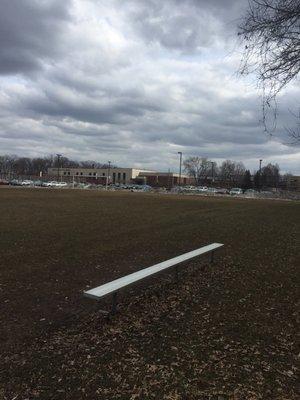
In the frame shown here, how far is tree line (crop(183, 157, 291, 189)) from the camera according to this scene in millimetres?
150375

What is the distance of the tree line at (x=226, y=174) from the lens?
150 metres

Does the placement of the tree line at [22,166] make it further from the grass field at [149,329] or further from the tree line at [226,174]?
the grass field at [149,329]

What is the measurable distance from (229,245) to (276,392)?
8.99 meters

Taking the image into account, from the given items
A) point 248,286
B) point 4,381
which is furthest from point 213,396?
point 248,286

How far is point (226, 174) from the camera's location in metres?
167

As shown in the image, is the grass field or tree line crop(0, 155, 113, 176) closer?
the grass field

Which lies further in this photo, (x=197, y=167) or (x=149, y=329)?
(x=197, y=167)

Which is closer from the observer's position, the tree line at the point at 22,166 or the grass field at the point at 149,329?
the grass field at the point at 149,329

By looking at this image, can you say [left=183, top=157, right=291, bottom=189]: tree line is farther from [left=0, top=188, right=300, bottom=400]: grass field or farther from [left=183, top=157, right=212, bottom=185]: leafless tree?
[left=0, top=188, right=300, bottom=400]: grass field

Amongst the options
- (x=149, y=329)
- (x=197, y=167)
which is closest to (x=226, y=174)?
(x=197, y=167)

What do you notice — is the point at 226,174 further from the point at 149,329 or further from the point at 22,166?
the point at 149,329

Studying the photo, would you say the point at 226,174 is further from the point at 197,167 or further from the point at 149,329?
the point at 149,329

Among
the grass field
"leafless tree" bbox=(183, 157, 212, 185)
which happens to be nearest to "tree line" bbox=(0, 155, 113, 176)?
"leafless tree" bbox=(183, 157, 212, 185)

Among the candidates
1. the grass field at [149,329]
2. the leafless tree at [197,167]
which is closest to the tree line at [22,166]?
the leafless tree at [197,167]
